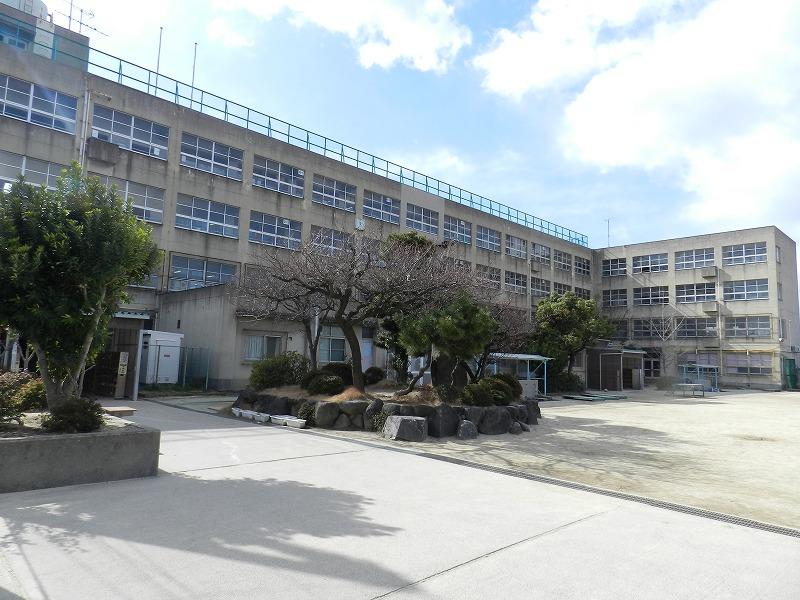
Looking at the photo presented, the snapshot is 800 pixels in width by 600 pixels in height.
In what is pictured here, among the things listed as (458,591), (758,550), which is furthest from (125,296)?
(758,550)

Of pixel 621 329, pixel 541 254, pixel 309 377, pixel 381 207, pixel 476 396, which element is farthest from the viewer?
pixel 621 329

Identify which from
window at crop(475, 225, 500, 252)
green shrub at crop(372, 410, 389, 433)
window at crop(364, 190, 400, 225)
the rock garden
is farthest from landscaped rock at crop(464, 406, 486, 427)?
window at crop(475, 225, 500, 252)

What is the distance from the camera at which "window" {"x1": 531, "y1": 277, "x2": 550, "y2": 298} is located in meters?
50.4

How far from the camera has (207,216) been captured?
2930 centimetres

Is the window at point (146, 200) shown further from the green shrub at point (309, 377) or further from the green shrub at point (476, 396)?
the green shrub at point (476, 396)

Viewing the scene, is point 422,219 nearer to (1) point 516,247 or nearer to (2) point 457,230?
(2) point 457,230

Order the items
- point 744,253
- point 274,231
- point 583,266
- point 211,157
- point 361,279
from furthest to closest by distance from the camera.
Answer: point 583,266 < point 744,253 < point 274,231 < point 211,157 < point 361,279

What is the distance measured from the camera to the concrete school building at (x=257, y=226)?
24.2 metres

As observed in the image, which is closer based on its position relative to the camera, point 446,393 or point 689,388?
point 446,393

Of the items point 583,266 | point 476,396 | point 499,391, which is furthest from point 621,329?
point 476,396

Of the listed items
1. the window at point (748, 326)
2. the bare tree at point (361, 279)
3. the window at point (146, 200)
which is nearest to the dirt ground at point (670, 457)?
the bare tree at point (361, 279)

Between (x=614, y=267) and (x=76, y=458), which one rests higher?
(x=614, y=267)

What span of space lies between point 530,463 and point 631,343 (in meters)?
48.3

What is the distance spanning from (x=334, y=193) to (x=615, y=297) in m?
35.7
